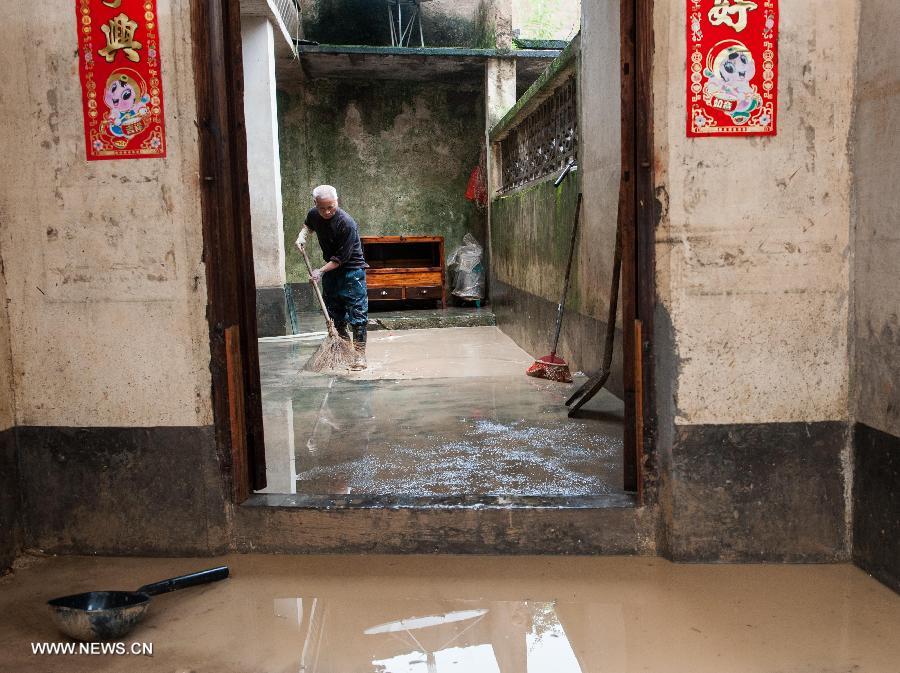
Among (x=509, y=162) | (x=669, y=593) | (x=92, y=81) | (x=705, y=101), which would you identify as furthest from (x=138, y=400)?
(x=509, y=162)

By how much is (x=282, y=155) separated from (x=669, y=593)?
11.3 metres

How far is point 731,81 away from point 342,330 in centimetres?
543

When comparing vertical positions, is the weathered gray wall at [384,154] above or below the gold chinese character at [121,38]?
above

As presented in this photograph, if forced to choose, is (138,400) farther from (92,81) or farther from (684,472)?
(684,472)

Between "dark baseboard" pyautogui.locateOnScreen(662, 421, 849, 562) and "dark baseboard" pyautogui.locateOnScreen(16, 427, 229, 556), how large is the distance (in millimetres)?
1851

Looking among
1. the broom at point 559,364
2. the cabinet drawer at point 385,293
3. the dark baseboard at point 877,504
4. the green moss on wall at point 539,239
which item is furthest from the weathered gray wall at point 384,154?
the dark baseboard at point 877,504

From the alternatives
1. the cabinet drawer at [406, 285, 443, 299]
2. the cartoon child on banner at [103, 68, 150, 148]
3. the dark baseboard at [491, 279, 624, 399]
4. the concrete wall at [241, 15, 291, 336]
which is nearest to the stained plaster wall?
the cartoon child on banner at [103, 68, 150, 148]

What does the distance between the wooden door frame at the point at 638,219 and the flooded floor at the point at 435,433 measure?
47cm

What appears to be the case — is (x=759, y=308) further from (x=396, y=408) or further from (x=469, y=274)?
(x=469, y=274)

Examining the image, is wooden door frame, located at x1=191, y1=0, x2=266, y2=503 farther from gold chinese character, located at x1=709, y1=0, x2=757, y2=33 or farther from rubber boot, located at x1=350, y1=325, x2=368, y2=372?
rubber boot, located at x1=350, y1=325, x2=368, y2=372

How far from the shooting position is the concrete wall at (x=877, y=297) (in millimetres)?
2611

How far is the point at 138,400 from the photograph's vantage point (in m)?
3.17

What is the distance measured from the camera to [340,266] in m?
7.56

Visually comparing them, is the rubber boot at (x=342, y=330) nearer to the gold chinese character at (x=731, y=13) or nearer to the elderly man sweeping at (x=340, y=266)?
the elderly man sweeping at (x=340, y=266)
